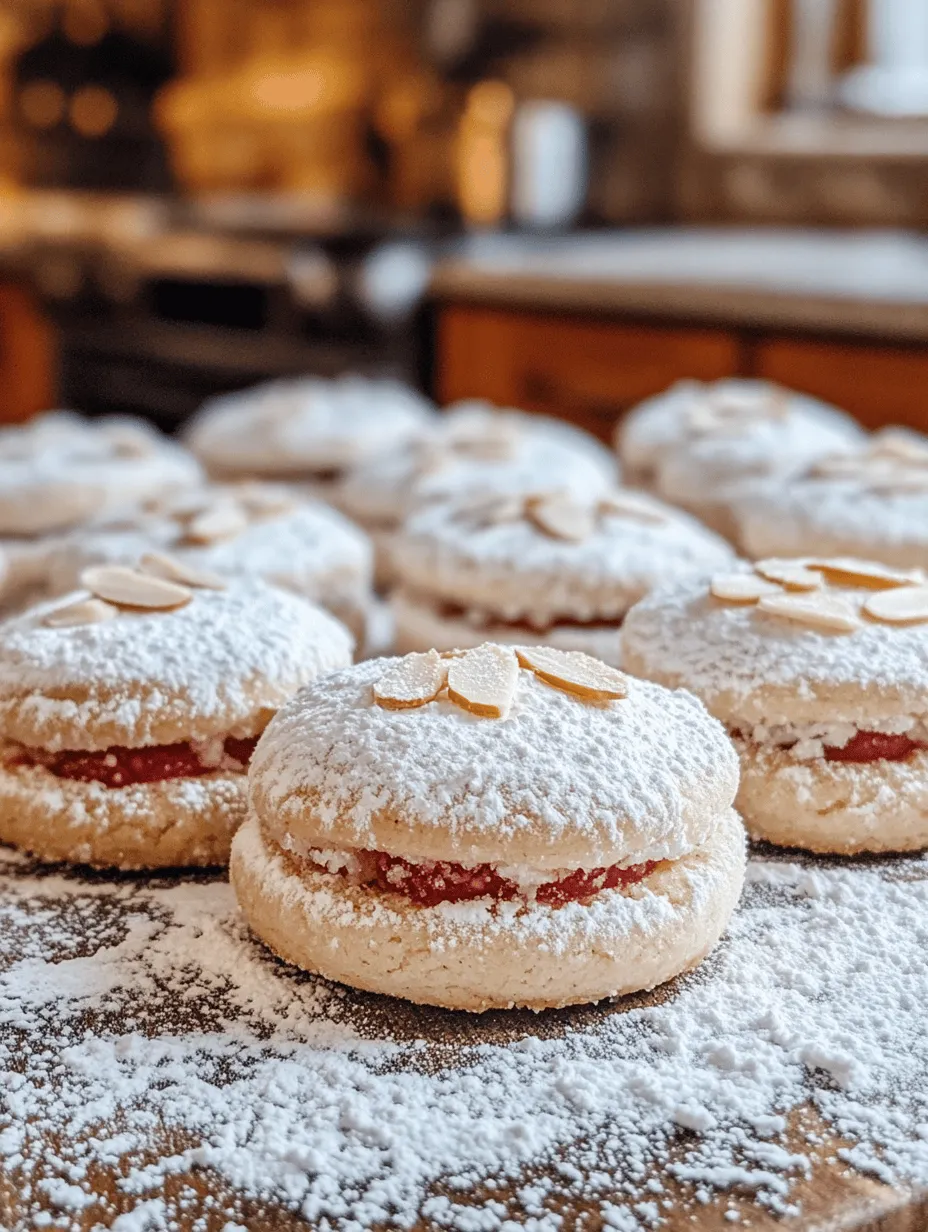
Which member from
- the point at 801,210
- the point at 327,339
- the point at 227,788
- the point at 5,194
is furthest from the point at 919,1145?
the point at 5,194

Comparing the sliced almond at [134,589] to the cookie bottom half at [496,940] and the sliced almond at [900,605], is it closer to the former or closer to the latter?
the cookie bottom half at [496,940]

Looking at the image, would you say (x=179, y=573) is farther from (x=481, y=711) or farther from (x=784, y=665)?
(x=784, y=665)

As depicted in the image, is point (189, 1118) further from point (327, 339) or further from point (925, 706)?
point (327, 339)

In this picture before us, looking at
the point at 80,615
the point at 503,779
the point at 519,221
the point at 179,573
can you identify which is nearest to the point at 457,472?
the point at 179,573

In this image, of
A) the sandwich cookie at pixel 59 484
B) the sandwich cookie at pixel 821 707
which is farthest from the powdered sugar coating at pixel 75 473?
the sandwich cookie at pixel 821 707

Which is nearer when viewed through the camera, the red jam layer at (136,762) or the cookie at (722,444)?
the red jam layer at (136,762)

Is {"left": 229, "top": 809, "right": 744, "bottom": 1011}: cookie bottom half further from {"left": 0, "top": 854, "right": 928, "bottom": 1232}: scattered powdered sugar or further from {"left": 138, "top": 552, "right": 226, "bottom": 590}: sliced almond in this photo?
{"left": 138, "top": 552, "right": 226, "bottom": 590}: sliced almond
